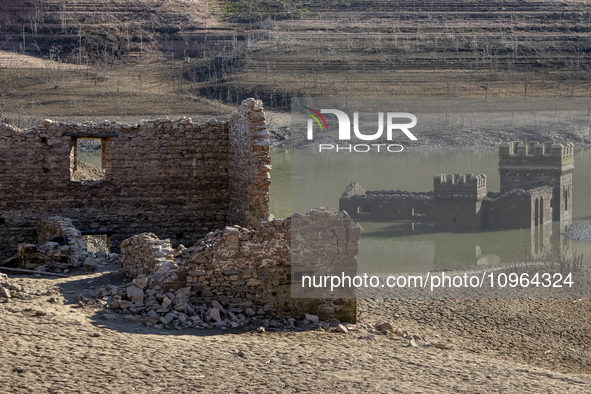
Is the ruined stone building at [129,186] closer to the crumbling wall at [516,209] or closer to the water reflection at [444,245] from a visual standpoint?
the water reflection at [444,245]

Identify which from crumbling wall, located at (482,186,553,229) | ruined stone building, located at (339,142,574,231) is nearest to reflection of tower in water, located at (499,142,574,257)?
ruined stone building, located at (339,142,574,231)

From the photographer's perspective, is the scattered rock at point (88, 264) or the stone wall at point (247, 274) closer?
the stone wall at point (247, 274)

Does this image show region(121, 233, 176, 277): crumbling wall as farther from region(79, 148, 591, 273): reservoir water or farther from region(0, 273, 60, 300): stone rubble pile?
region(79, 148, 591, 273): reservoir water

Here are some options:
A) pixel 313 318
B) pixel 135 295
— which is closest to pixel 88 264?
pixel 135 295

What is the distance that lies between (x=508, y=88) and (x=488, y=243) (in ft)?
60.9

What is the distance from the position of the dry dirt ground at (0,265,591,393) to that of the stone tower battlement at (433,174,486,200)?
30.4m

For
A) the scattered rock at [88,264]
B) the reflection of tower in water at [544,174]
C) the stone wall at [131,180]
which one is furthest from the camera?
the reflection of tower in water at [544,174]

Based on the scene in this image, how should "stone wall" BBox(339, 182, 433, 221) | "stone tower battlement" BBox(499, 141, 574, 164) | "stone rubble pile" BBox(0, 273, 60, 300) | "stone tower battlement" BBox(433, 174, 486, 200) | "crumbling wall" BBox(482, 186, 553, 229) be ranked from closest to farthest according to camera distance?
1. "stone rubble pile" BBox(0, 273, 60, 300)
2. "stone tower battlement" BBox(433, 174, 486, 200)
3. "crumbling wall" BBox(482, 186, 553, 229)
4. "stone wall" BBox(339, 182, 433, 221)
5. "stone tower battlement" BBox(499, 141, 574, 164)

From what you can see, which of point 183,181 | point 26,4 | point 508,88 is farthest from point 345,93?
point 183,181

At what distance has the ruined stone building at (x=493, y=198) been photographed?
127 ft

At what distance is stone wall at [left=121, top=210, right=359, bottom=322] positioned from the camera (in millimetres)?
7418

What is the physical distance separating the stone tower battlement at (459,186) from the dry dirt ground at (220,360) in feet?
→ 99.6

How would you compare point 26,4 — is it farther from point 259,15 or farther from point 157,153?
point 157,153

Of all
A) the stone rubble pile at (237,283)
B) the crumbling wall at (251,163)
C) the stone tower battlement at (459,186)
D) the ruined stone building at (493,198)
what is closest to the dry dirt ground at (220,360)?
the stone rubble pile at (237,283)
